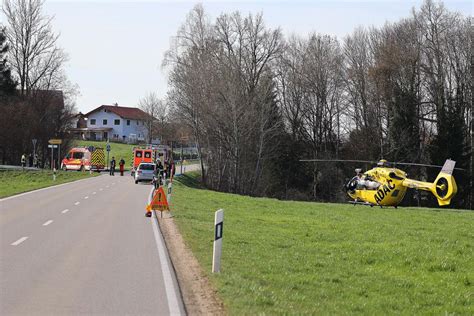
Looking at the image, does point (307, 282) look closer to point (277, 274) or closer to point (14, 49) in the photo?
point (277, 274)

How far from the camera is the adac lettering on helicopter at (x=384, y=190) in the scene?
34.1 meters

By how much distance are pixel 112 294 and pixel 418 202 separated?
5110cm

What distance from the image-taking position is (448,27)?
182 ft

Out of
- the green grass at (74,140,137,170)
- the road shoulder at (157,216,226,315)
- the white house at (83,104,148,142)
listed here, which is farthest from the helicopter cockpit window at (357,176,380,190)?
the white house at (83,104,148,142)

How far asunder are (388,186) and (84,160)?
36.4 metres

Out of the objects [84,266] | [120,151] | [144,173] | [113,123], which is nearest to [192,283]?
[84,266]

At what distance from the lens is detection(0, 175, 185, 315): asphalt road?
7884 millimetres

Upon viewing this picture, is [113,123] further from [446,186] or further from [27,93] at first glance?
[446,186]

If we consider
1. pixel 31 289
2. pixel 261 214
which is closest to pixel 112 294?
pixel 31 289

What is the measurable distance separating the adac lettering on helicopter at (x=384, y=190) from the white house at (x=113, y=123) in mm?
95531

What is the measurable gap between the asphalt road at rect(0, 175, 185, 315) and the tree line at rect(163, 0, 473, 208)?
113 feet

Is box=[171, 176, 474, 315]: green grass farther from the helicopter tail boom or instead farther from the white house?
the white house

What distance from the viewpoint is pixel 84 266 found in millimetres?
10789

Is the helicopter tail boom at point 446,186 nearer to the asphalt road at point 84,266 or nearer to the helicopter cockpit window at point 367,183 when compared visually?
the helicopter cockpit window at point 367,183
